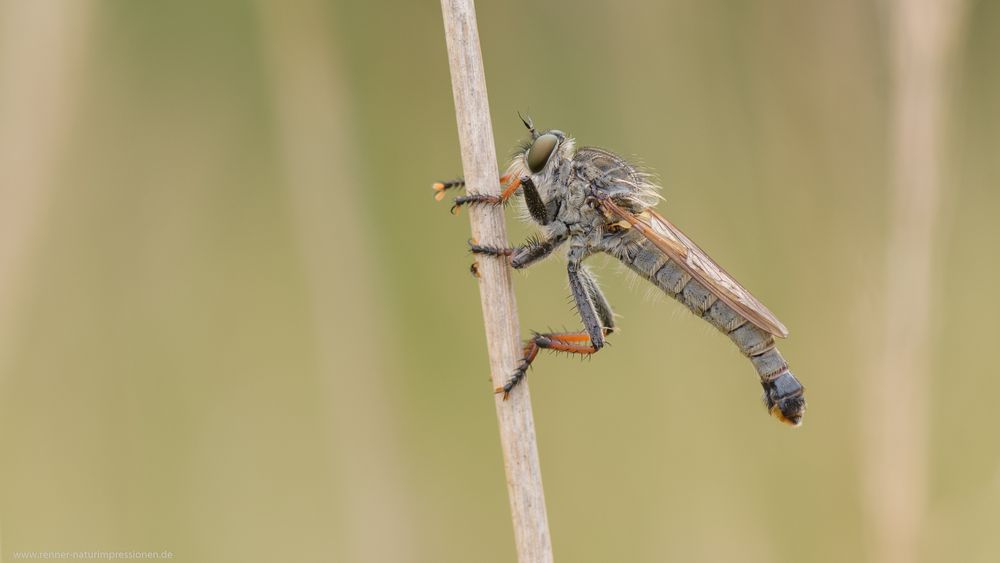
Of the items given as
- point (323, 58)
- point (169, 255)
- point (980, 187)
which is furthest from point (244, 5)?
point (980, 187)

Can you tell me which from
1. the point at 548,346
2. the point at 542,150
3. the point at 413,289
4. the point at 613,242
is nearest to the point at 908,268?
the point at 613,242

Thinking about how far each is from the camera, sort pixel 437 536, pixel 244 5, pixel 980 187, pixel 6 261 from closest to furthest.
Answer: pixel 6 261 < pixel 244 5 < pixel 437 536 < pixel 980 187

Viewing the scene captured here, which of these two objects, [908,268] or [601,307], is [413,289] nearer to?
[601,307]

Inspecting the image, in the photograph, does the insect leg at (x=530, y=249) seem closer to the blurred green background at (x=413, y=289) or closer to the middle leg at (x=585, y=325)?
the middle leg at (x=585, y=325)

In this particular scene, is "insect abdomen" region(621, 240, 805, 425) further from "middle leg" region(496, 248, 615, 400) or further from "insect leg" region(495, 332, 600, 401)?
"insect leg" region(495, 332, 600, 401)

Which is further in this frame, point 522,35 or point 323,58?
point 522,35

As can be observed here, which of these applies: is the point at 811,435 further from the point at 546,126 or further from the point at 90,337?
the point at 90,337

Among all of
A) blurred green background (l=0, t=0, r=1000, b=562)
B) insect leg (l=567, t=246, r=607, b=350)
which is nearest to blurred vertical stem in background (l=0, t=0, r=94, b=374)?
blurred green background (l=0, t=0, r=1000, b=562)
